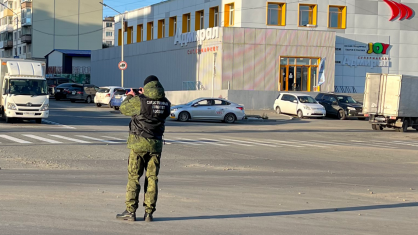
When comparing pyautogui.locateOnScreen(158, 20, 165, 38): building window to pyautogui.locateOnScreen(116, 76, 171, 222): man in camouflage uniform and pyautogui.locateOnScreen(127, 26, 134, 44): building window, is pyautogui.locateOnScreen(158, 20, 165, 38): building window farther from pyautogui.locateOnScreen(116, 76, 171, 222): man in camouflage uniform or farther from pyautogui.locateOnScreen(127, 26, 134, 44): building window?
pyautogui.locateOnScreen(116, 76, 171, 222): man in camouflage uniform

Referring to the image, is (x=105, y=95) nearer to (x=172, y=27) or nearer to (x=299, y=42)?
(x=299, y=42)

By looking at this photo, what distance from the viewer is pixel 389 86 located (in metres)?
31.3

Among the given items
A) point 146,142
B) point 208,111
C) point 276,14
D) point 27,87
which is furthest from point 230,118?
point 146,142

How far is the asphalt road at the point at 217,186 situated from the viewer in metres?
7.83

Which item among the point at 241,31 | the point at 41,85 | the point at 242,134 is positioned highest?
the point at 241,31

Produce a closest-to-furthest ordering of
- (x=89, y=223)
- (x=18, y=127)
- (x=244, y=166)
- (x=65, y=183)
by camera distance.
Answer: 1. (x=89, y=223)
2. (x=65, y=183)
3. (x=244, y=166)
4. (x=18, y=127)

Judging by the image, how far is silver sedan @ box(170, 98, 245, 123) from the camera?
34.2 metres

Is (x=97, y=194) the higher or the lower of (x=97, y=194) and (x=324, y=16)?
the lower

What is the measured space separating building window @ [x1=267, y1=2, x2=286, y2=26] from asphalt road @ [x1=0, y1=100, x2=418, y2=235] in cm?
2889

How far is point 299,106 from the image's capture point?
40219mm

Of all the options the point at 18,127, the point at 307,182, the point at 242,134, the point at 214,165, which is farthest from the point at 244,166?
the point at 18,127

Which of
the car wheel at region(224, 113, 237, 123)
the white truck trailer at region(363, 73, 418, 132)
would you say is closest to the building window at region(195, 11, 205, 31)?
the car wheel at region(224, 113, 237, 123)

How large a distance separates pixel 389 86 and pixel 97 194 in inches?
946

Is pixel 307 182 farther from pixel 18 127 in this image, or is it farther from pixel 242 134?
pixel 18 127
